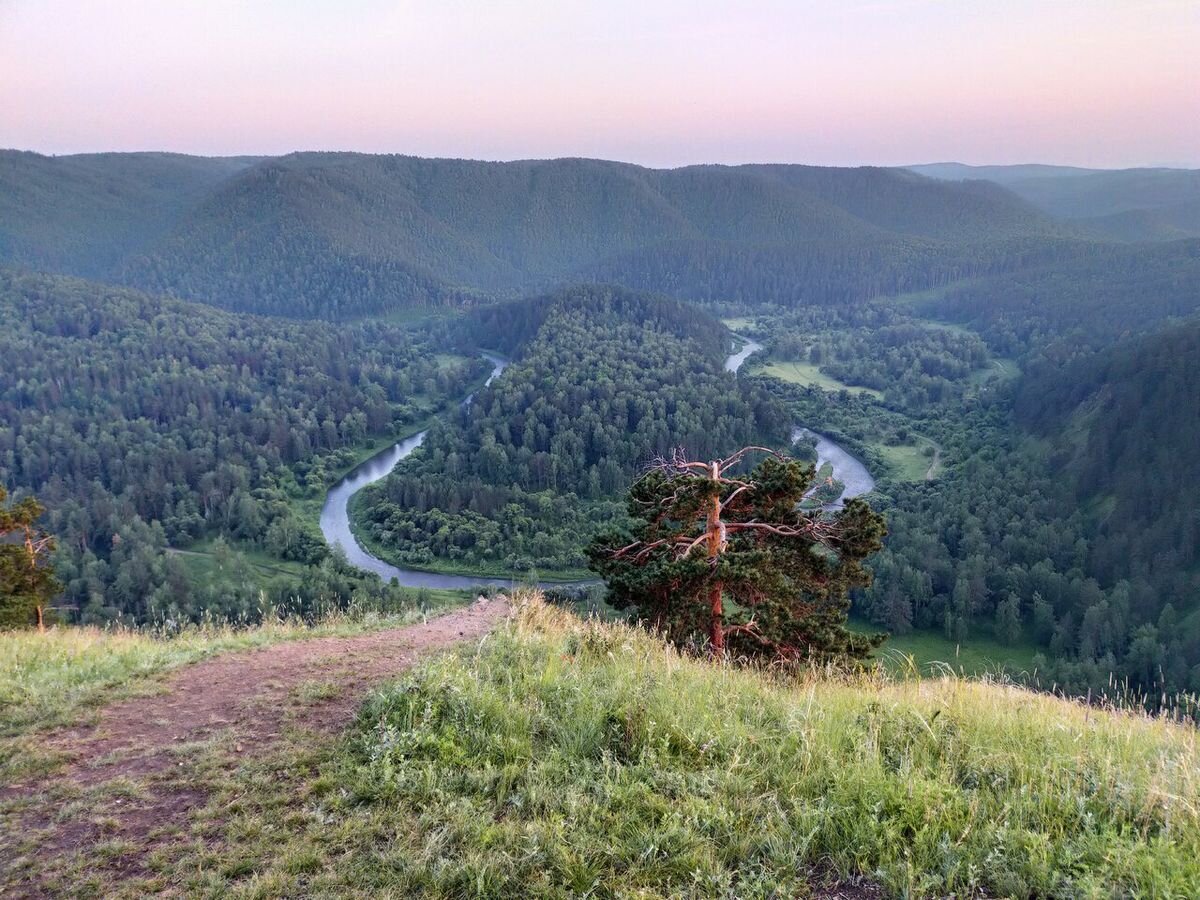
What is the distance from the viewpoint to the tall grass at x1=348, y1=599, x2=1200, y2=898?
423cm

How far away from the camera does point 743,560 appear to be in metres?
11.6

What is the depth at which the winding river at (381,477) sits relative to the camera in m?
72.1

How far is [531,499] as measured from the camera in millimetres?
86875

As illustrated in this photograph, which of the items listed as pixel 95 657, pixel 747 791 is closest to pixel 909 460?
pixel 95 657

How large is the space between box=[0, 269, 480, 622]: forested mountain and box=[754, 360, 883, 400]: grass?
226 feet

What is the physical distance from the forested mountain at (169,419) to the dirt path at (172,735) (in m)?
47.0

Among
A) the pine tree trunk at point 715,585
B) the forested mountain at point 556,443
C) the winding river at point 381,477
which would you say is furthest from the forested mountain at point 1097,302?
the pine tree trunk at point 715,585

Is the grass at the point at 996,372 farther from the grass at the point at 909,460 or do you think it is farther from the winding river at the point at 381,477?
the winding river at the point at 381,477

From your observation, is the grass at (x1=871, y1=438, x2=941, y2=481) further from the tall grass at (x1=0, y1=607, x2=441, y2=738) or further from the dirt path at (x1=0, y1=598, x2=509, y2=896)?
the dirt path at (x1=0, y1=598, x2=509, y2=896)

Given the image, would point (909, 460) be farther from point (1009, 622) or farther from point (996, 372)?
point (996, 372)

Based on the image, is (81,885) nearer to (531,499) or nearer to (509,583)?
(509,583)

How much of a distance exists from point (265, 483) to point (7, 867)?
3956 inches

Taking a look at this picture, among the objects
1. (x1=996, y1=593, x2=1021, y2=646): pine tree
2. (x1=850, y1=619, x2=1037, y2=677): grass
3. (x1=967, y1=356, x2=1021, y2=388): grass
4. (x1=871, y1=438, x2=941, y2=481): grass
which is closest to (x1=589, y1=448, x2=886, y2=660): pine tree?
(x1=850, y1=619, x2=1037, y2=677): grass

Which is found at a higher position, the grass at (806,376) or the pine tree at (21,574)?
the pine tree at (21,574)
